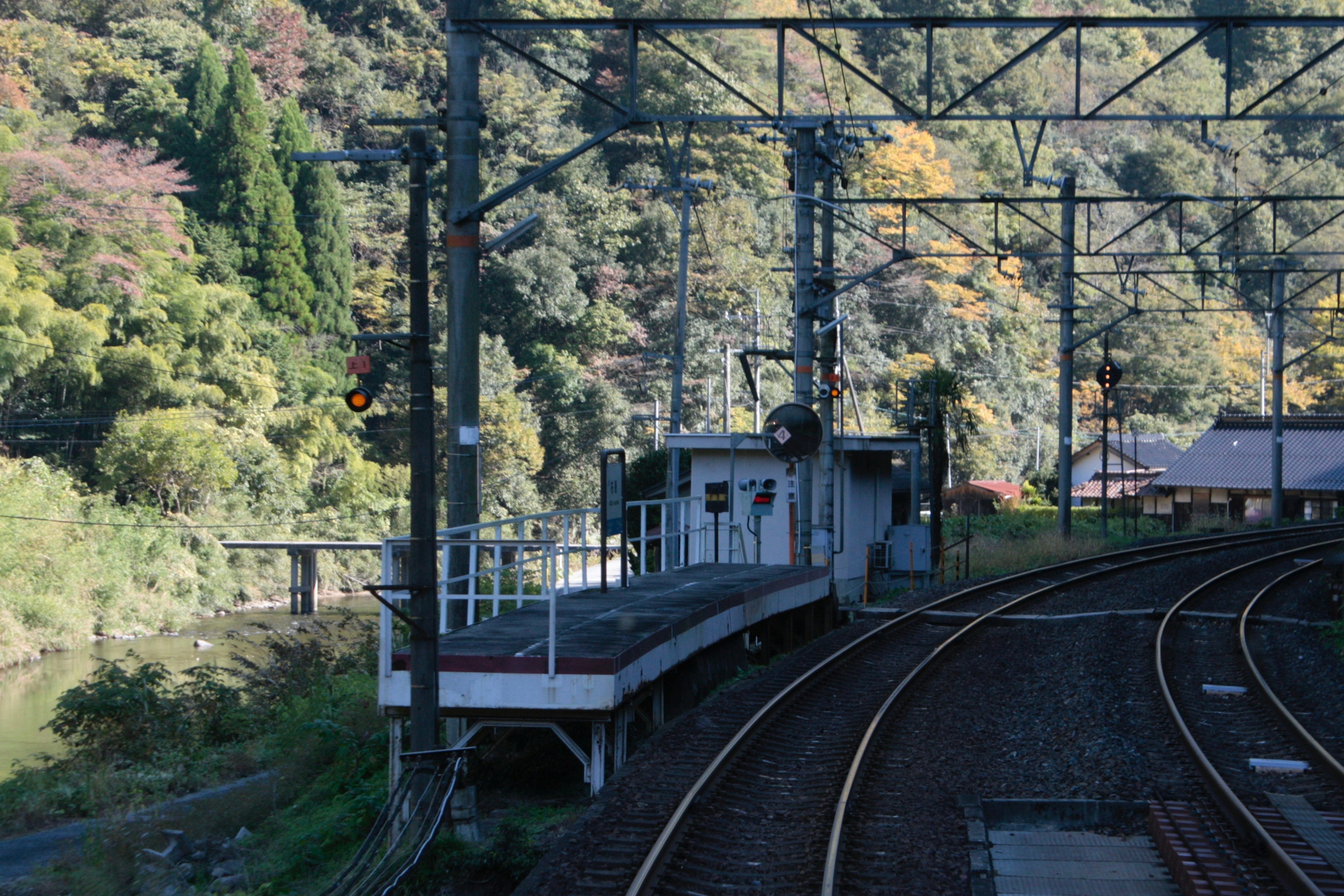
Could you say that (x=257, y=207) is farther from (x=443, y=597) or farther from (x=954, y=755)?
(x=954, y=755)

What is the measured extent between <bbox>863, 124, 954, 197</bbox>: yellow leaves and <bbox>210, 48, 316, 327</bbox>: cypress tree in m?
24.5

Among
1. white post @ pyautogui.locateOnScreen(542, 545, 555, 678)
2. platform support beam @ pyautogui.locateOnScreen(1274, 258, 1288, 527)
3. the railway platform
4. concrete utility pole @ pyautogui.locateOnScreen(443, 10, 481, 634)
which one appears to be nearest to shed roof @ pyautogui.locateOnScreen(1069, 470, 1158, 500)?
platform support beam @ pyautogui.locateOnScreen(1274, 258, 1288, 527)

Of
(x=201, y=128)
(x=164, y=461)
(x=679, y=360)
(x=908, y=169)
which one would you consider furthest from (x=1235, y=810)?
(x=908, y=169)

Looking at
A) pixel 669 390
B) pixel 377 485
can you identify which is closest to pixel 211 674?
pixel 377 485

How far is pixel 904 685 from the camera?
40.4ft

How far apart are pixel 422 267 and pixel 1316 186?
247ft

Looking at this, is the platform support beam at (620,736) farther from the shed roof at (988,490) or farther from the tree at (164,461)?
the shed roof at (988,490)

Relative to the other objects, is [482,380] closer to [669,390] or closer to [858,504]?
[669,390]

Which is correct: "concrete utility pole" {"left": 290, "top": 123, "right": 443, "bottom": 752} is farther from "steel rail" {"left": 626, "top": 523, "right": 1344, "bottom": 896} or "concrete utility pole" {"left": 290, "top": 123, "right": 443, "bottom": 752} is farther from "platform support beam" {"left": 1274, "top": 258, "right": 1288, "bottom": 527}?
"platform support beam" {"left": 1274, "top": 258, "right": 1288, "bottom": 527}

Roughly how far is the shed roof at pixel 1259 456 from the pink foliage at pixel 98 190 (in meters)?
35.3

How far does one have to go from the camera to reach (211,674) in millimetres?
18625

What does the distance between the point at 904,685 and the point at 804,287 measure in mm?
7675

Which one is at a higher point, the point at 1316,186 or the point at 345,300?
the point at 1316,186

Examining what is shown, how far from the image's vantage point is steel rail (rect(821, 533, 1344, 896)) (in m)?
7.04
